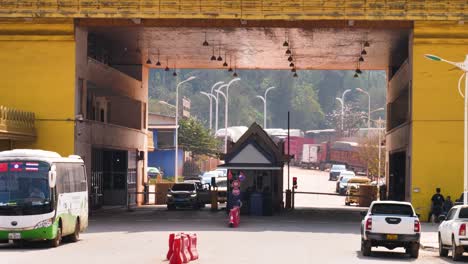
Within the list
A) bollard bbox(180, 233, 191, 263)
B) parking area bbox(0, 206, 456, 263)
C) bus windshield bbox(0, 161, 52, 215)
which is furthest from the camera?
bus windshield bbox(0, 161, 52, 215)

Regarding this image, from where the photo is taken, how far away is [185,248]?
28.4 metres

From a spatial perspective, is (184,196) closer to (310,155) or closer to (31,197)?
(31,197)

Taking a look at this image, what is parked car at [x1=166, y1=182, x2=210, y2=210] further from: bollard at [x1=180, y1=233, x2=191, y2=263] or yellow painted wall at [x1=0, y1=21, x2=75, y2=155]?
bollard at [x1=180, y1=233, x2=191, y2=263]

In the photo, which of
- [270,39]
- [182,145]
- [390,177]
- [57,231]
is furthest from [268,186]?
[182,145]

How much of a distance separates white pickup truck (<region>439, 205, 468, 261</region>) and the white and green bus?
11941 millimetres

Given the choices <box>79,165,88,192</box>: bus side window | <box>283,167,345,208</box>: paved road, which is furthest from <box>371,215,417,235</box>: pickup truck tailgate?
<box>283,167,345,208</box>: paved road

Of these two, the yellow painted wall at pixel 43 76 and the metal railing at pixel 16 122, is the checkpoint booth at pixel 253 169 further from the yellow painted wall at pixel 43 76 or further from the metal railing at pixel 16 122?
the metal railing at pixel 16 122

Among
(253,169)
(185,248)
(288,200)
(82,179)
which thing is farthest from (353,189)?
(185,248)

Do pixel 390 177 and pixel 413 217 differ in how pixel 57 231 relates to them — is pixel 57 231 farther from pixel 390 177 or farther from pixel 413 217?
pixel 390 177

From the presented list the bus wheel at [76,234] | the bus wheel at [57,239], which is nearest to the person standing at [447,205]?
the bus wheel at [76,234]

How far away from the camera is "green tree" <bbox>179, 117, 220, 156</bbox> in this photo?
144 metres

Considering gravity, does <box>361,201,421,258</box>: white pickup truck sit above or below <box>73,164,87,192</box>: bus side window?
below

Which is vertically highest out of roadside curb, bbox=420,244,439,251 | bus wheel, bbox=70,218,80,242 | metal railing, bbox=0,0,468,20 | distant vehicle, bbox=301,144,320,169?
metal railing, bbox=0,0,468,20

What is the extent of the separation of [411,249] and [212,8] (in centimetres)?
2107
